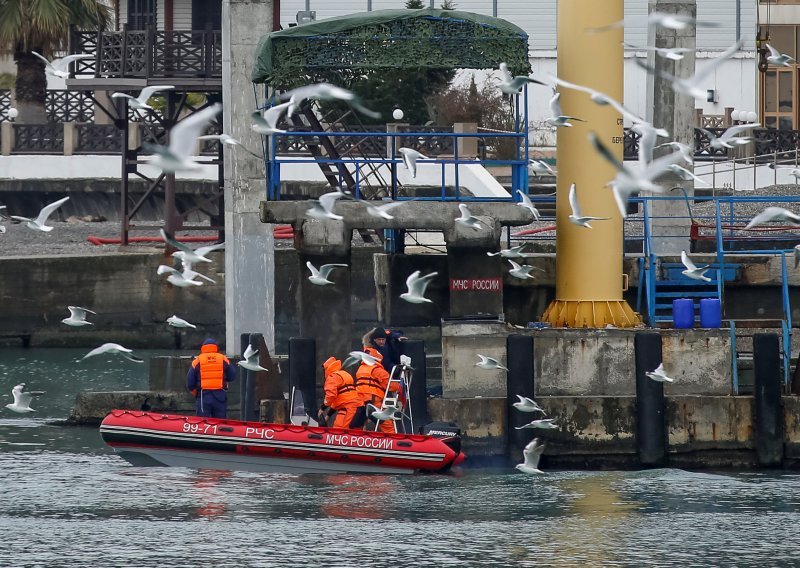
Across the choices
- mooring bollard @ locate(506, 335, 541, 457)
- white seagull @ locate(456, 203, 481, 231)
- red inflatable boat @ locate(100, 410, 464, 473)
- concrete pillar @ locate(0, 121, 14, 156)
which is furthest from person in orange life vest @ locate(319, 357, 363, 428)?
concrete pillar @ locate(0, 121, 14, 156)

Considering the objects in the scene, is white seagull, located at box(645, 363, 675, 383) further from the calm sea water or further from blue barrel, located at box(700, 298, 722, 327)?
blue barrel, located at box(700, 298, 722, 327)

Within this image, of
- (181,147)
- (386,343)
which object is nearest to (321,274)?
(386,343)

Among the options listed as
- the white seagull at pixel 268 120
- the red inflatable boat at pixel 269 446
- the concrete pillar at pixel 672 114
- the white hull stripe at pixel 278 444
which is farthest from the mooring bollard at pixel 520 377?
the concrete pillar at pixel 672 114

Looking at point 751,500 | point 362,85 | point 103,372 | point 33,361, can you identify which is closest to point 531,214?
point 751,500

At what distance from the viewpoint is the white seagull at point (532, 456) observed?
21484 millimetres

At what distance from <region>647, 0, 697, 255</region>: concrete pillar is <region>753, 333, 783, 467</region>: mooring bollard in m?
6.23

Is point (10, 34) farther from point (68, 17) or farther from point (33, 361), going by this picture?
point (33, 361)

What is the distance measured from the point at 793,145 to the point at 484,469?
88.2ft

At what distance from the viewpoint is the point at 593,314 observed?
23750mm

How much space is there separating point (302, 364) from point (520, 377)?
9.55ft

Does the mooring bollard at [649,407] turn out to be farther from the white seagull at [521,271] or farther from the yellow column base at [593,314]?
the white seagull at [521,271]

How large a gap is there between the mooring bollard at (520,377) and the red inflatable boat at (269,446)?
894 millimetres

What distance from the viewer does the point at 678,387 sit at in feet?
74.6

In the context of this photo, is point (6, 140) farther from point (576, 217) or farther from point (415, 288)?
point (576, 217)
